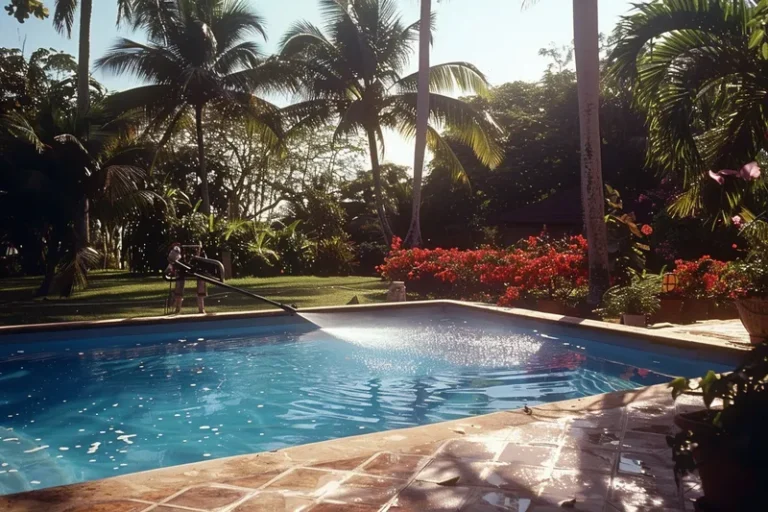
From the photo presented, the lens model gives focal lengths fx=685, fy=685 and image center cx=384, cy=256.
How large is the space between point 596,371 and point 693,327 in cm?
204

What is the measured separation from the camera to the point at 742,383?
8.18ft

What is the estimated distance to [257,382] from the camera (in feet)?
25.7

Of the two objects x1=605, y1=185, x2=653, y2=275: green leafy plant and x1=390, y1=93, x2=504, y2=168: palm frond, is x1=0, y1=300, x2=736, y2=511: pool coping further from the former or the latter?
x1=390, y1=93, x2=504, y2=168: palm frond

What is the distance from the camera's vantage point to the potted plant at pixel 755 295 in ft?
23.2

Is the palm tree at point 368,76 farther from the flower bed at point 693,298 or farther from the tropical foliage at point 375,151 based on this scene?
the flower bed at point 693,298

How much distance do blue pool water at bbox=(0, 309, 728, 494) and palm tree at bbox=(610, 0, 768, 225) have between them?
8.47 feet

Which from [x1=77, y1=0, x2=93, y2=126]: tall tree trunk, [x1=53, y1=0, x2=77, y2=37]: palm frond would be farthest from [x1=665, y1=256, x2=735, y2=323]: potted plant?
[x1=53, y1=0, x2=77, y2=37]: palm frond

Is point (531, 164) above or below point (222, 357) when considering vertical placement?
above

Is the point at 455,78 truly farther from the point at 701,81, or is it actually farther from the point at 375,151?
the point at 701,81

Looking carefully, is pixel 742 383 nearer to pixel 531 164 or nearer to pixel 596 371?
pixel 596 371

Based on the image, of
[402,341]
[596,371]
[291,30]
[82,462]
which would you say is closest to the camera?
[82,462]

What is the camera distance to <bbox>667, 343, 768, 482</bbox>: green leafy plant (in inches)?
93.9

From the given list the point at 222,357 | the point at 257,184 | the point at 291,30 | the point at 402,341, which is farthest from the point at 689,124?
the point at 257,184

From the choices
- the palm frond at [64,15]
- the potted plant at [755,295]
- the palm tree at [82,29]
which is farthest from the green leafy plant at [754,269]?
the palm frond at [64,15]
